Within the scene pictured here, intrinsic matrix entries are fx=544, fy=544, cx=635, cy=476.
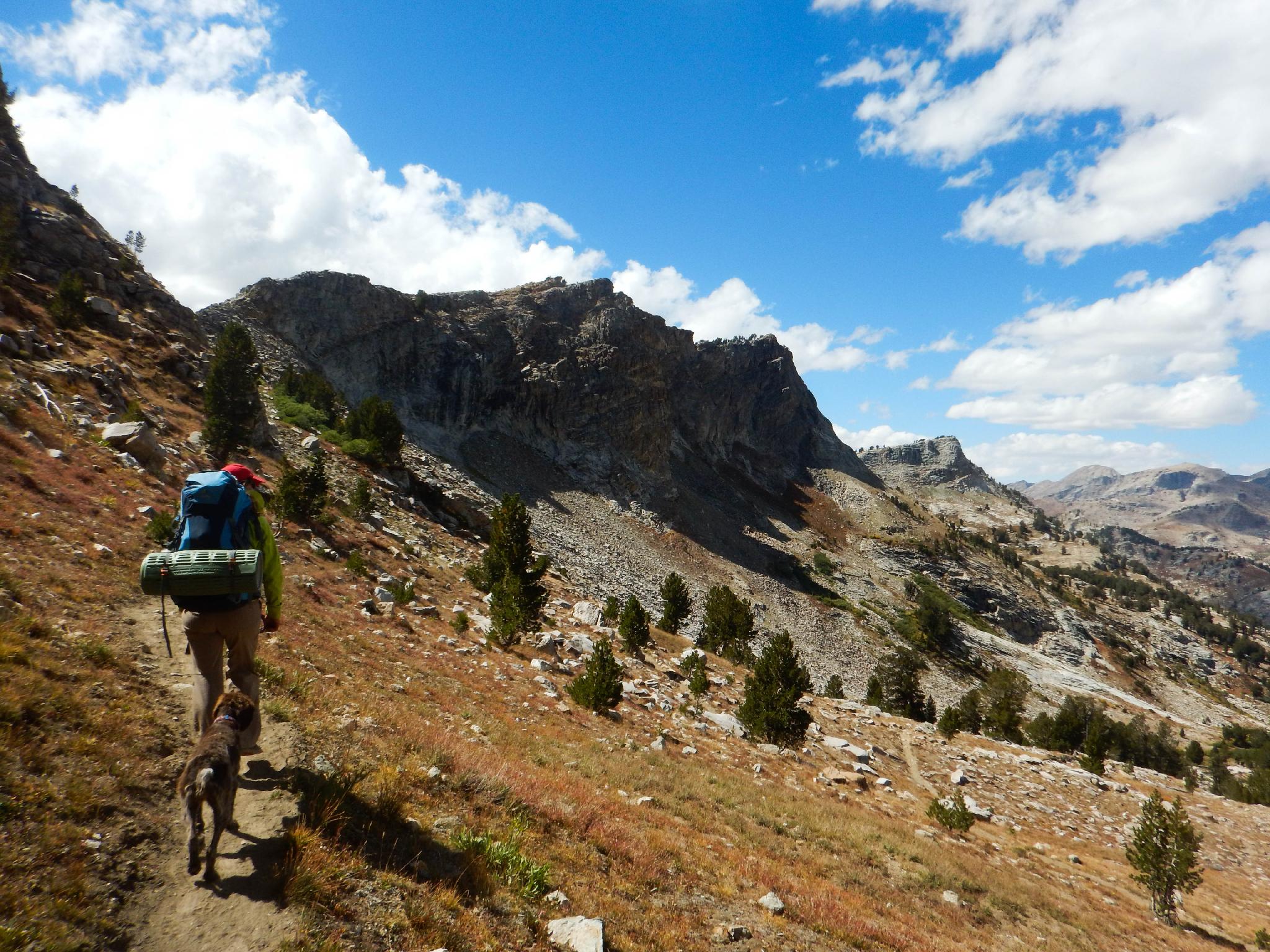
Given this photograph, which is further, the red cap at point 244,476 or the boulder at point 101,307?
the boulder at point 101,307

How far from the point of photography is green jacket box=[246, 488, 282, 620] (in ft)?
18.9

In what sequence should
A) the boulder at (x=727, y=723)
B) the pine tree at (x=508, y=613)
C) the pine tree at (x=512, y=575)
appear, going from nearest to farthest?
the pine tree at (x=508, y=613), the pine tree at (x=512, y=575), the boulder at (x=727, y=723)

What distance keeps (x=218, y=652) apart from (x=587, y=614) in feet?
93.0

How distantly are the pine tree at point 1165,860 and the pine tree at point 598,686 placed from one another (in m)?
18.2

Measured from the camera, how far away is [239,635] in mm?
5625

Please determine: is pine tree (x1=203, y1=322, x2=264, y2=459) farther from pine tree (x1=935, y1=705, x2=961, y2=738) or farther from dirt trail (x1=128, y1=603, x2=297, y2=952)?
pine tree (x1=935, y1=705, x2=961, y2=738)

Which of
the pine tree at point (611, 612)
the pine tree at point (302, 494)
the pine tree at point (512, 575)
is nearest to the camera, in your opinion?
the pine tree at point (512, 575)

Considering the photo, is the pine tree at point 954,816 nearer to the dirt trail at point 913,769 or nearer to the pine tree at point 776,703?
the pine tree at point 776,703

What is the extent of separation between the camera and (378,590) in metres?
20.9

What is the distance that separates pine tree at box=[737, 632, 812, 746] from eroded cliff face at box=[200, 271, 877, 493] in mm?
50885

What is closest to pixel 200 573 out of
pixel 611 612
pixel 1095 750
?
pixel 611 612

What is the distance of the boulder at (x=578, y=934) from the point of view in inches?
207

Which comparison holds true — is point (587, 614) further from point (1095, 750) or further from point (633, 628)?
point (1095, 750)

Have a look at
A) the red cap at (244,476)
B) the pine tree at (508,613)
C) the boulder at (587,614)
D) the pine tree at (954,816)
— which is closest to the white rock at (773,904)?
the red cap at (244,476)
